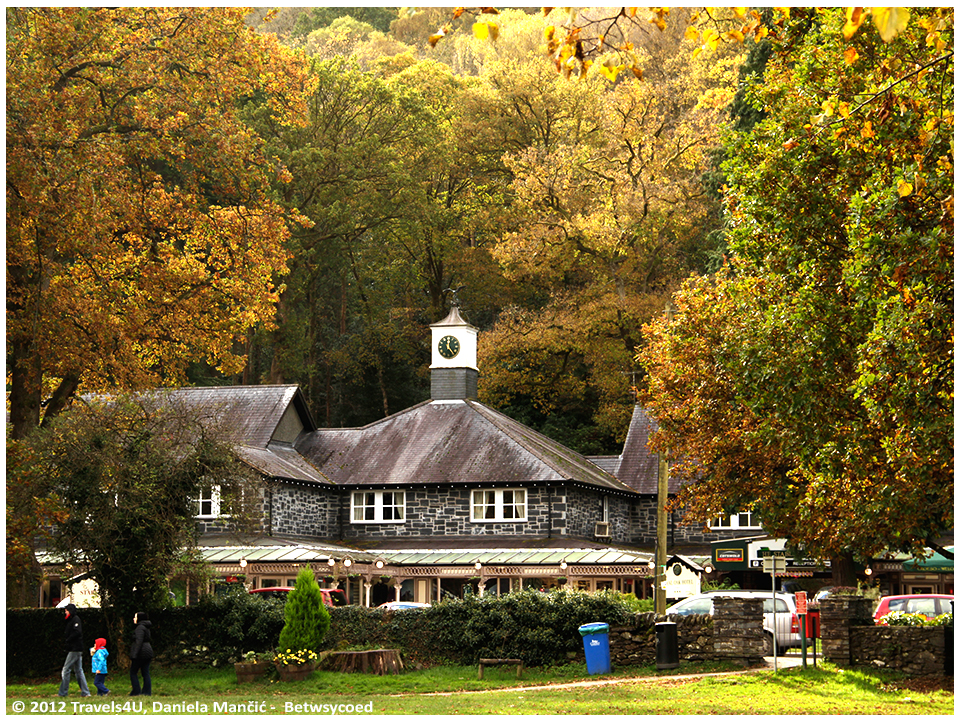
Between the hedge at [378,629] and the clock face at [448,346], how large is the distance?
21.2 meters

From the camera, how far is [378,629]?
2328 centimetres

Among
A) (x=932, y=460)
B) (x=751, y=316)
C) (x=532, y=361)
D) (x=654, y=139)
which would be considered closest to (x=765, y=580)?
(x=532, y=361)

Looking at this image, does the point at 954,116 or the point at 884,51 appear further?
the point at 884,51

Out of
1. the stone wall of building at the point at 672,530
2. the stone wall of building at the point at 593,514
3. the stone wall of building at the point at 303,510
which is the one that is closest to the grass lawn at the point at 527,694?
the stone wall of building at the point at 303,510

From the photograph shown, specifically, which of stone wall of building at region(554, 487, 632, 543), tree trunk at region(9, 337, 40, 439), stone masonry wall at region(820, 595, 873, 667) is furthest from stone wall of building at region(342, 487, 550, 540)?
stone masonry wall at region(820, 595, 873, 667)

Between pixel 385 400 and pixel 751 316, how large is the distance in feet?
128

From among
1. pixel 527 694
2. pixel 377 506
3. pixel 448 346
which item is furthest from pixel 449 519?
pixel 527 694

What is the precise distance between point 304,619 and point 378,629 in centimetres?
237

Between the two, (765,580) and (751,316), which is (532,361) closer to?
(765,580)

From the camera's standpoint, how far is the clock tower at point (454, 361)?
43.8 meters

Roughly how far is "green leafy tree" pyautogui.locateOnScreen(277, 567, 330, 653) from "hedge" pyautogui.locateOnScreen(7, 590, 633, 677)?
1603 mm

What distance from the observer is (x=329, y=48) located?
62.0 meters

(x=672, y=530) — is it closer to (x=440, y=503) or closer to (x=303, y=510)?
(x=440, y=503)

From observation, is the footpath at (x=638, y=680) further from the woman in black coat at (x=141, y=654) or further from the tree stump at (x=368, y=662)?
the woman in black coat at (x=141, y=654)
